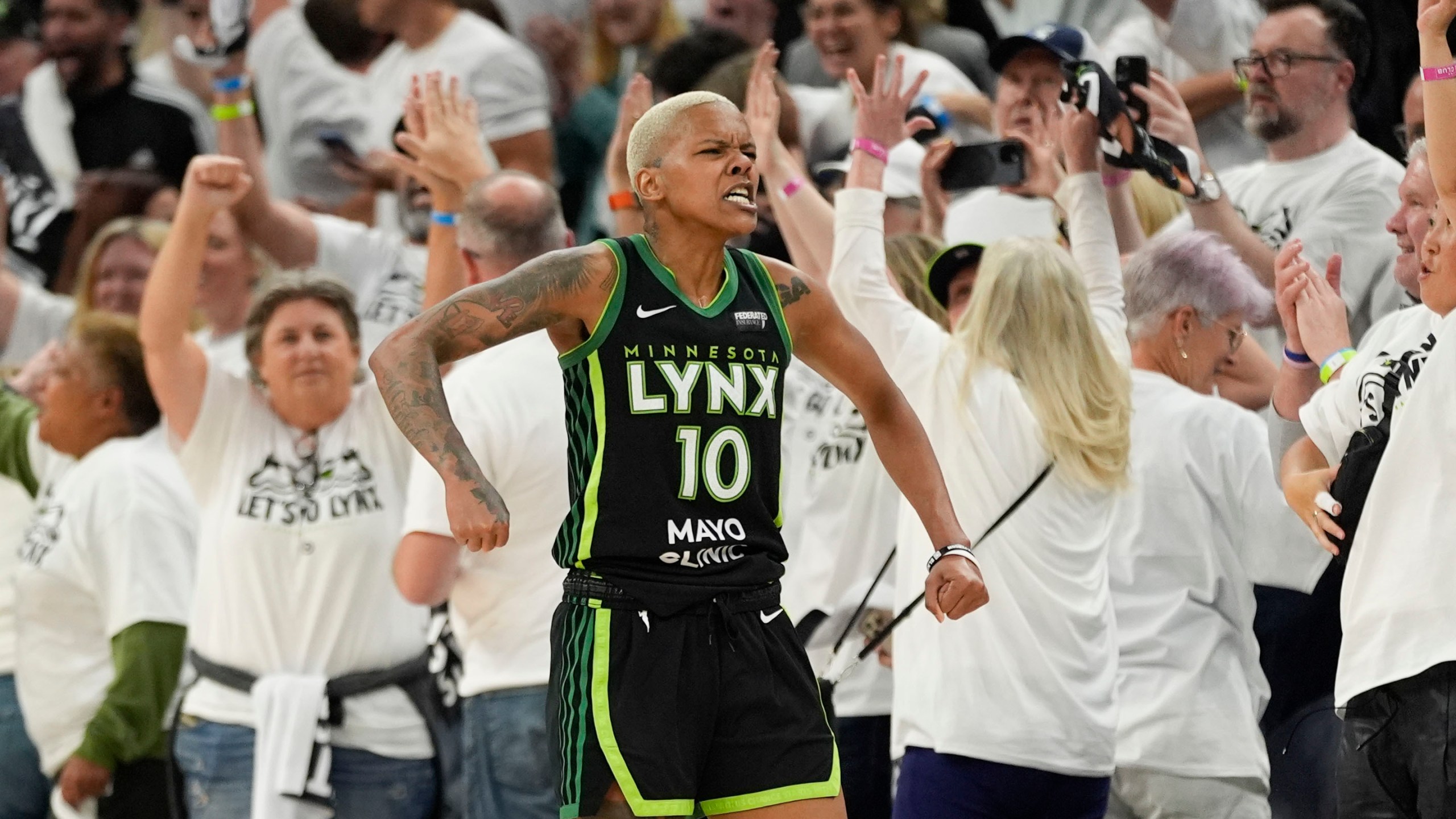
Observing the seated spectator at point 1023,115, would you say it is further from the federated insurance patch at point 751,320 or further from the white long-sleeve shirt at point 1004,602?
the federated insurance patch at point 751,320

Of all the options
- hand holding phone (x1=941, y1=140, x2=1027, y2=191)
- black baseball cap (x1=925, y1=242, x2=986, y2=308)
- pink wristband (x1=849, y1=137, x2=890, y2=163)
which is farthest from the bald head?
hand holding phone (x1=941, y1=140, x2=1027, y2=191)

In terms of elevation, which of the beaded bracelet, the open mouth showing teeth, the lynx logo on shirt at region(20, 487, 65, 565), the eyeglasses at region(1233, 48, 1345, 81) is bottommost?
the lynx logo on shirt at region(20, 487, 65, 565)

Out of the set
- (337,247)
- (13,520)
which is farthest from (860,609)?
(13,520)

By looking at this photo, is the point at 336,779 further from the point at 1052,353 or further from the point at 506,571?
the point at 1052,353

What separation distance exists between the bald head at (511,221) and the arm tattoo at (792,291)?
1.70m

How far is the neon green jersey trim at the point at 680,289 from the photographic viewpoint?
148 inches

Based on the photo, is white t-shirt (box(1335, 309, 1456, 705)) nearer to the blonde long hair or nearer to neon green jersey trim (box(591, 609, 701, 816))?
the blonde long hair

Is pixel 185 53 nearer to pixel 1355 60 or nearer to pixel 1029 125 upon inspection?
pixel 1029 125

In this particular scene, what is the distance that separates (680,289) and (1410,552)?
5.16 feet

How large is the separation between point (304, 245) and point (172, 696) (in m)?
1.82

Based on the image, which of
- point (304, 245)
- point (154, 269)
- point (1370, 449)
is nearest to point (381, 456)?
point (154, 269)

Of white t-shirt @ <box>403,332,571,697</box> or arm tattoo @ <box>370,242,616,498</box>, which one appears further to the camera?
white t-shirt @ <box>403,332,571,697</box>

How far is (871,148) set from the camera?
525 cm

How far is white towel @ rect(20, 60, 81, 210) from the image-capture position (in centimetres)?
879
